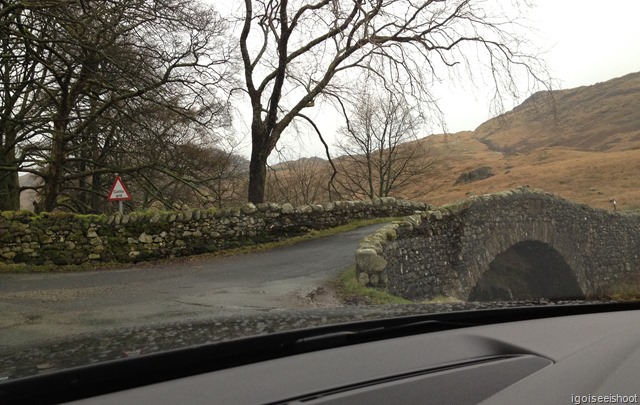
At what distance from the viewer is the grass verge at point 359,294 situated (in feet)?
26.4

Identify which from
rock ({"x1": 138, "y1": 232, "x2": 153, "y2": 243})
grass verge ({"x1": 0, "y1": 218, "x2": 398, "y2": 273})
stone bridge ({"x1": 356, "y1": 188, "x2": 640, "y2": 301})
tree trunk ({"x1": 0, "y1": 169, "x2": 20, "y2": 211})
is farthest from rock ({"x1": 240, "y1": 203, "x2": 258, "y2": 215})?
tree trunk ({"x1": 0, "y1": 169, "x2": 20, "y2": 211})

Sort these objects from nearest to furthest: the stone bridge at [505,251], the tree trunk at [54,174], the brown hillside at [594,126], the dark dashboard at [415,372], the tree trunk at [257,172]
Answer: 1. the dark dashboard at [415,372]
2. the stone bridge at [505,251]
3. the tree trunk at [54,174]
4. the tree trunk at [257,172]
5. the brown hillside at [594,126]

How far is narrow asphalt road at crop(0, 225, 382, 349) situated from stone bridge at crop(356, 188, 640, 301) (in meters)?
1.27

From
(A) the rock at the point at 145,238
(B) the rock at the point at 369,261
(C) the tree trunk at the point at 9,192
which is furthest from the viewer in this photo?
(C) the tree trunk at the point at 9,192

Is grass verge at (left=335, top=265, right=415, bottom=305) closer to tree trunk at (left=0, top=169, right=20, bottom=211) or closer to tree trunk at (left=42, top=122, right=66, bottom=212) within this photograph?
tree trunk at (left=42, top=122, right=66, bottom=212)

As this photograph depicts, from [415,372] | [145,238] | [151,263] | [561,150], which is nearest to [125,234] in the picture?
[145,238]

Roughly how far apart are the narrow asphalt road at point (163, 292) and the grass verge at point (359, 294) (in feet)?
0.94

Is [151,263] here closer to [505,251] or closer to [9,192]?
[9,192]

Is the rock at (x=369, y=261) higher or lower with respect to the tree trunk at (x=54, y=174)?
lower

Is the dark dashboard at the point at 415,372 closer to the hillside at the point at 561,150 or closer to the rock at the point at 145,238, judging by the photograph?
the rock at the point at 145,238

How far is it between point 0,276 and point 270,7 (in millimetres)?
10606

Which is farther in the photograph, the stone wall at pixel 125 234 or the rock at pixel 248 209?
the rock at pixel 248 209

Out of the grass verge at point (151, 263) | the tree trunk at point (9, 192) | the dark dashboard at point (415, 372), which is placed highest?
the tree trunk at point (9, 192)

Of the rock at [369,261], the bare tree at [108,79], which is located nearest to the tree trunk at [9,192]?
the bare tree at [108,79]
